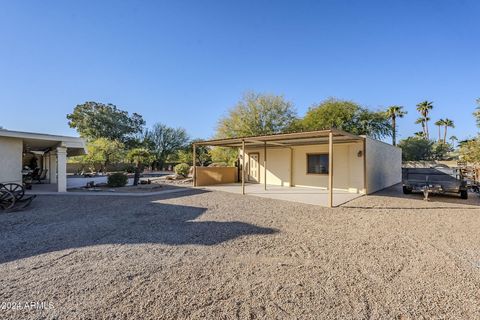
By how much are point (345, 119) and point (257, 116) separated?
29.0 feet

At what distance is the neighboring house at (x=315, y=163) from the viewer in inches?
432

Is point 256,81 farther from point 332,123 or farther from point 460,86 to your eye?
point 460,86

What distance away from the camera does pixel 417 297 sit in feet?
8.33

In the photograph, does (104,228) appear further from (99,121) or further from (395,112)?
(99,121)

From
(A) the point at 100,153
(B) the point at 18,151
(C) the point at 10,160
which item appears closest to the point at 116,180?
(B) the point at 18,151

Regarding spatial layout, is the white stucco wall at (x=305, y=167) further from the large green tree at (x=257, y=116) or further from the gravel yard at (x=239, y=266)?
the large green tree at (x=257, y=116)

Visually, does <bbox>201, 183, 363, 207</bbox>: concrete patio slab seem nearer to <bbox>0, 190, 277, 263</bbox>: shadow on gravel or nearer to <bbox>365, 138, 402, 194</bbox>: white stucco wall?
<bbox>365, 138, 402, 194</bbox>: white stucco wall

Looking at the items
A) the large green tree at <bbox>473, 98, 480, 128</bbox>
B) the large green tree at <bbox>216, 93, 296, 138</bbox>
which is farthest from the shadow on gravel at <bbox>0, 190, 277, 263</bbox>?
the large green tree at <bbox>216, 93, 296, 138</bbox>

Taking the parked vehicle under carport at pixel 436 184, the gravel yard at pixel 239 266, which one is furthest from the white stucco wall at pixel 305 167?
the gravel yard at pixel 239 266

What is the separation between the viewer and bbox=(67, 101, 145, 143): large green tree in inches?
1316

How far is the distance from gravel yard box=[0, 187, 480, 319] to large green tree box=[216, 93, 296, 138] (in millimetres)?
15249

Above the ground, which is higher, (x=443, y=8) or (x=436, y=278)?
(x=443, y=8)

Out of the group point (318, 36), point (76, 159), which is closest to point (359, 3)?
point (318, 36)

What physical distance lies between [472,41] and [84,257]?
1655 centimetres
